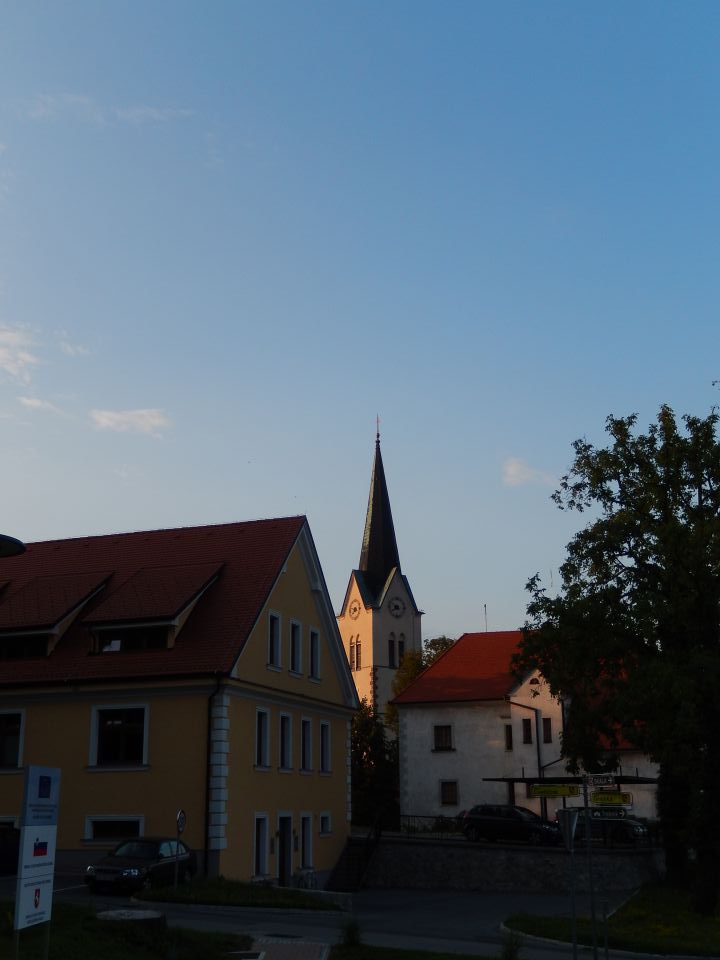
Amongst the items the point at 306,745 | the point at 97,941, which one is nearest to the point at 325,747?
the point at 306,745

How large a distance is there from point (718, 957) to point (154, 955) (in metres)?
10.7

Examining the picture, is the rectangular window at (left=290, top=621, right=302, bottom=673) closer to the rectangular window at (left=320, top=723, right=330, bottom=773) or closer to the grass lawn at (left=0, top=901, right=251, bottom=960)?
the rectangular window at (left=320, top=723, right=330, bottom=773)

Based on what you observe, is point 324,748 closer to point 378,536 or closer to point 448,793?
point 448,793

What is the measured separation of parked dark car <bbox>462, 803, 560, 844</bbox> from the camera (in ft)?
128

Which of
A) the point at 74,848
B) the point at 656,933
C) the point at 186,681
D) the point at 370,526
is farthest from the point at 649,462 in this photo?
the point at 370,526

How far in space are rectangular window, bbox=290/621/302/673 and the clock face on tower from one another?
5066cm

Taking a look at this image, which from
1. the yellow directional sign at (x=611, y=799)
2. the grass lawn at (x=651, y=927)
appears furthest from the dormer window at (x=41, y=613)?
the yellow directional sign at (x=611, y=799)

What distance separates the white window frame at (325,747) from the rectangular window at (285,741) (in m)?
3.22

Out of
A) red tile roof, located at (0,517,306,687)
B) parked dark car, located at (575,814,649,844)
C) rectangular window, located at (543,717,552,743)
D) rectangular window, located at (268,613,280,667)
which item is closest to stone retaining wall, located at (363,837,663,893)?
parked dark car, located at (575,814,649,844)

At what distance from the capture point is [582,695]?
3028 cm

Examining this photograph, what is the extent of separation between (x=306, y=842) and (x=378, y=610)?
5075 cm

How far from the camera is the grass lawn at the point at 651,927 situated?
68.5 ft

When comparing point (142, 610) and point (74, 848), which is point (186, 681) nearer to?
point (142, 610)

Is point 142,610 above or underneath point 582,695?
above
